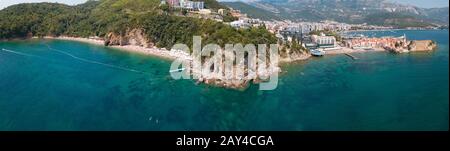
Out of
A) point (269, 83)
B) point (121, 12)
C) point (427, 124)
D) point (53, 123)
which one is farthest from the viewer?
point (121, 12)

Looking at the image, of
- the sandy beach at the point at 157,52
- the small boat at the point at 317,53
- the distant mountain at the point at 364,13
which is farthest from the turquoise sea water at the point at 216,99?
the distant mountain at the point at 364,13

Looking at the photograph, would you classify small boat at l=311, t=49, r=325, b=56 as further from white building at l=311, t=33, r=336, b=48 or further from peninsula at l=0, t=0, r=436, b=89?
white building at l=311, t=33, r=336, b=48
